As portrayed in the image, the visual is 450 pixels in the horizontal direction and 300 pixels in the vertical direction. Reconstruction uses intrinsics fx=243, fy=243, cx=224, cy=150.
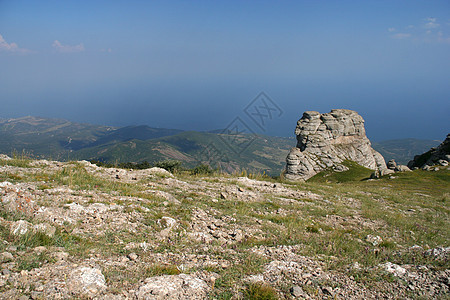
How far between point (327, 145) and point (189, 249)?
66982mm

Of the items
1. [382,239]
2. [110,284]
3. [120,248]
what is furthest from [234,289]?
[382,239]

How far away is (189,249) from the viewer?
20.5 feet

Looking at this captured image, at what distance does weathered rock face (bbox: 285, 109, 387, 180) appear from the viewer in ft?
201

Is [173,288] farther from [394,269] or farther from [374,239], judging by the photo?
[374,239]

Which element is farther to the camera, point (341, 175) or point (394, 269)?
point (341, 175)

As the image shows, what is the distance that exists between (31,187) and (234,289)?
8088 millimetres

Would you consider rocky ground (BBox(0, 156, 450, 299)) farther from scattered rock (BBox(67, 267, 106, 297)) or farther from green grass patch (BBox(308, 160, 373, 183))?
green grass patch (BBox(308, 160, 373, 183))

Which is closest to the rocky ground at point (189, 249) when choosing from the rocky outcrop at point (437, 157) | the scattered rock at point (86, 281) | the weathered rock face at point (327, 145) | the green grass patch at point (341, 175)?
the scattered rock at point (86, 281)

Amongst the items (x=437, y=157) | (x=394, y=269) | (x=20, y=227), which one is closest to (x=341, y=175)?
(x=437, y=157)

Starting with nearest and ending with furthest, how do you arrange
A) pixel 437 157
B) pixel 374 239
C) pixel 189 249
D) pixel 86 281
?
pixel 86 281 → pixel 189 249 → pixel 374 239 → pixel 437 157

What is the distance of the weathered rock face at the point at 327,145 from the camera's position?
61188mm

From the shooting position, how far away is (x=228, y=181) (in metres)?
16.4

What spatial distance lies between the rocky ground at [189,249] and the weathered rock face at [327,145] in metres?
51.2

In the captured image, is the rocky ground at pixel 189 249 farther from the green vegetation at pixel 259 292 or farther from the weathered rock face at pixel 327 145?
the weathered rock face at pixel 327 145
